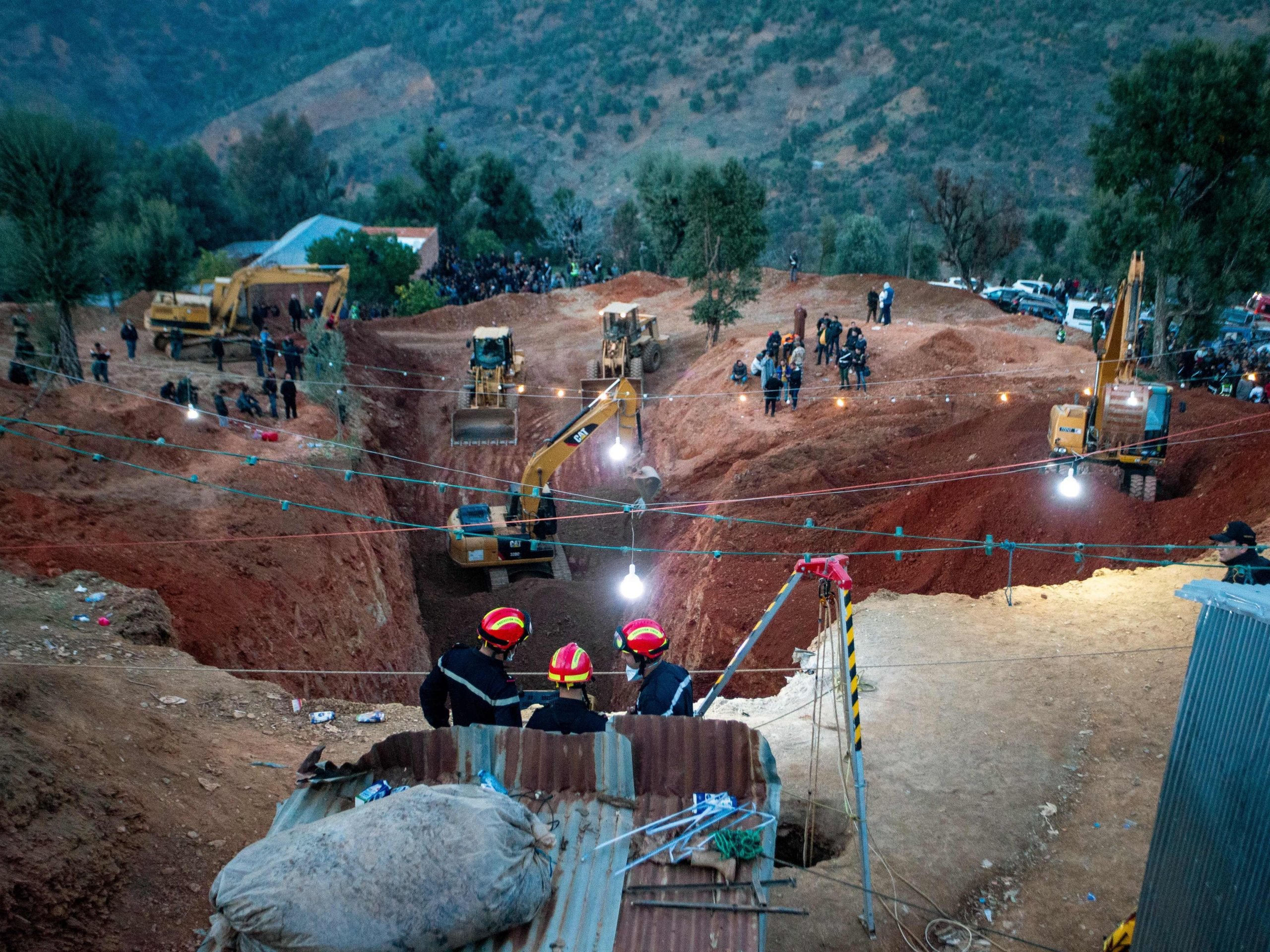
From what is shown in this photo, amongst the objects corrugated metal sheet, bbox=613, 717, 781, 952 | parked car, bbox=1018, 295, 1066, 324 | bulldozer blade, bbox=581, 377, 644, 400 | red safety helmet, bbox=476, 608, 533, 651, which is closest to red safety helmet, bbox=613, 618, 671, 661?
red safety helmet, bbox=476, 608, 533, 651

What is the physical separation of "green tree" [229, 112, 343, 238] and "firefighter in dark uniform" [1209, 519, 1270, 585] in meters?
73.9

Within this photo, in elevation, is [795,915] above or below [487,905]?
below

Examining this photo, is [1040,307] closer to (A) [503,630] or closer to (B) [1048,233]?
(B) [1048,233]

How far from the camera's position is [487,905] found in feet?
17.6

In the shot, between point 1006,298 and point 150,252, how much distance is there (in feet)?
123

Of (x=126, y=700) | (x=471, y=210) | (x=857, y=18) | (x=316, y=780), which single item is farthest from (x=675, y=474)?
(x=857, y=18)

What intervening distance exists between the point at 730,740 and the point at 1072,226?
202 ft

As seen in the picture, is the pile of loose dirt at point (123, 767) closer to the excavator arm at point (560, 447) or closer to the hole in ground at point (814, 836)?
the hole in ground at point (814, 836)

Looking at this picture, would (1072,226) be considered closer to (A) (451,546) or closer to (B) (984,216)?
(B) (984,216)

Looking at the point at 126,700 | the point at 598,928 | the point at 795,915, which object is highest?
the point at 598,928

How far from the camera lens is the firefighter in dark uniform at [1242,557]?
967cm

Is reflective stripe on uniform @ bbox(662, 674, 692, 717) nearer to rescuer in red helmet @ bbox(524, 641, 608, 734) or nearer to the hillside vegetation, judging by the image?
rescuer in red helmet @ bbox(524, 641, 608, 734)

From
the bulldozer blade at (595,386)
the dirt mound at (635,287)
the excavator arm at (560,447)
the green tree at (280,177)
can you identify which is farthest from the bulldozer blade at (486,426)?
the green tree at (280,177)

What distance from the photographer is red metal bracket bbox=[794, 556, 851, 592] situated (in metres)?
7.26
